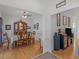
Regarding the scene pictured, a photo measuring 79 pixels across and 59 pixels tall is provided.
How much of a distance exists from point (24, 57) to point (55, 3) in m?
3.08

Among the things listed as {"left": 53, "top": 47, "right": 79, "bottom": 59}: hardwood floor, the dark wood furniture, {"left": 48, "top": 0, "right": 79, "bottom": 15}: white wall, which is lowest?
{"left": 53, "top": 47, "right": 79, "bottom": 59}: hardwood floor

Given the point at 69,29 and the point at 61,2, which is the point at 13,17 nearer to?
the point at 69,29

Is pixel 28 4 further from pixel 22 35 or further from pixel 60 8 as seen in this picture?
pixel 22 35

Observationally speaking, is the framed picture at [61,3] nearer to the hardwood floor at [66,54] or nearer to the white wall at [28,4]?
the white wall at [28,4]

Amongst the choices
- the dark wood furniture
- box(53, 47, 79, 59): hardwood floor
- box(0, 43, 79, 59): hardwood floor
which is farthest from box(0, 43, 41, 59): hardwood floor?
the dark wood furniture

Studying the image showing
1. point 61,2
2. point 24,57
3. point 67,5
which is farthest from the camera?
point 24,57

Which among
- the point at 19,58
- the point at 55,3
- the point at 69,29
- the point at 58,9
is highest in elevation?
the point at 55,3

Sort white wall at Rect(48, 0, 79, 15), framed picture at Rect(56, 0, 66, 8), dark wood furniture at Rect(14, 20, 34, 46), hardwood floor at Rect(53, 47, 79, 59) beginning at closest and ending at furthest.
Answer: white wall at Rect(48, 0, 79, 15) → framed picture at Rect(56, 0, 66, 8) → hardwood floor at Rect(53, 47, 79, 59) → dark wood furniture at Rect(14, 20, 34, 46)

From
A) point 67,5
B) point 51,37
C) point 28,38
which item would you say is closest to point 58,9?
point 67,5

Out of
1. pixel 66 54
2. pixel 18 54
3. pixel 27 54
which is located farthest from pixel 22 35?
pixel 66 54

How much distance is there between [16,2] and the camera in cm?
441

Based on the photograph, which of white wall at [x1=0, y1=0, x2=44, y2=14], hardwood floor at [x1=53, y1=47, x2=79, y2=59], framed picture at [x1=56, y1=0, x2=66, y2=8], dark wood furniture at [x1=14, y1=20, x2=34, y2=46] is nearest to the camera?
white wall at [x1=0, y1=0, x2=44, y2=14]

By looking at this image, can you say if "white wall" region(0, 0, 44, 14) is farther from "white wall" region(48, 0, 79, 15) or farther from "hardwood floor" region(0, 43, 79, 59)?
"hardwood floor" region(0, 43, 79, 59)

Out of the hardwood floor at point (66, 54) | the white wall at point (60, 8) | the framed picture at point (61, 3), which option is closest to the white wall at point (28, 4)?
the white wall at point (60, 8)
